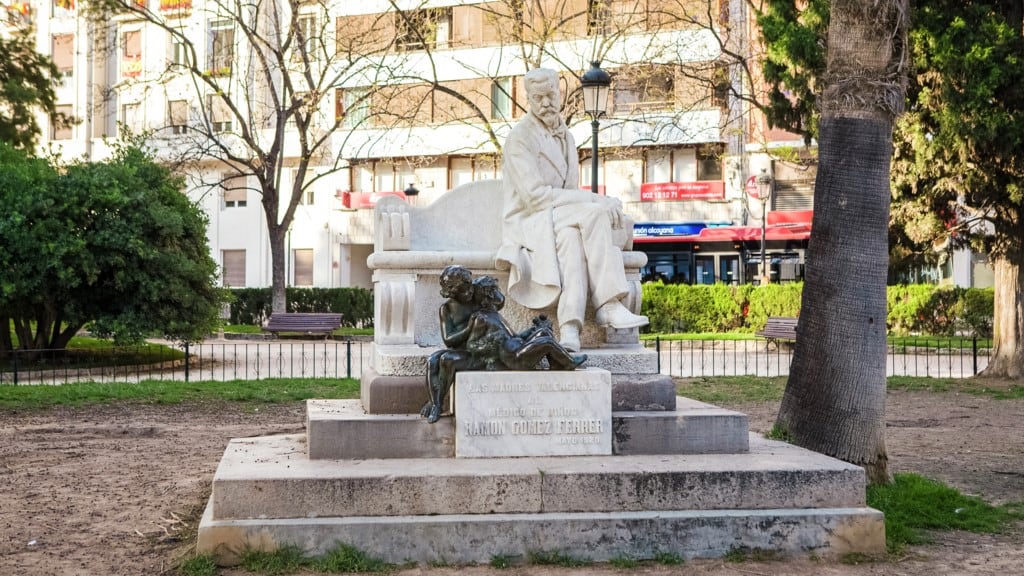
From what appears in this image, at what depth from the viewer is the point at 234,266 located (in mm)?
44938

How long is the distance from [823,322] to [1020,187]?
8.63 metres

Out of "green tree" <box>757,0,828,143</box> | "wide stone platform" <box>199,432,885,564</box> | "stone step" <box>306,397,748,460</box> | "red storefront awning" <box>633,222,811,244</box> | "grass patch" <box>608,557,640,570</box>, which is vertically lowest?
"grass patch" <box>608,557,640,570</box>

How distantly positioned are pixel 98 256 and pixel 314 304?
15901 mm

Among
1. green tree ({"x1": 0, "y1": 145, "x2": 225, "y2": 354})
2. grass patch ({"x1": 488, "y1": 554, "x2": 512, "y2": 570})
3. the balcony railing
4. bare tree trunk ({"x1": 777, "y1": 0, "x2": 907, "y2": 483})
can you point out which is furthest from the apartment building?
grass patch ({"x1": 488, "y1": 554, "x2": 512, "y2": 570})

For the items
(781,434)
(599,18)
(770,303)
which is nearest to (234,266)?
(599,18)

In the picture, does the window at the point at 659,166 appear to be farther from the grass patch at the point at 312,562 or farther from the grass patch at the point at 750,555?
the grass patch at the point at 312,562

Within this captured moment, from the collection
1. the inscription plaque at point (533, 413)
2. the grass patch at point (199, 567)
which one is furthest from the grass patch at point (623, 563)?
the grass patch at point (199, 567)

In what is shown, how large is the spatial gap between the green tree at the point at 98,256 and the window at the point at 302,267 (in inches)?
1000

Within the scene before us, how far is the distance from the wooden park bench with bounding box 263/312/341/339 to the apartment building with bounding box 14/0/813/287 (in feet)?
12.9

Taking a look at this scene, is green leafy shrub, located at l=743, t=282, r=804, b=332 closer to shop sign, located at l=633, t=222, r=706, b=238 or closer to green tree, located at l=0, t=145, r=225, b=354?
shop sign, located at l=633, t=222, r=706, b=238

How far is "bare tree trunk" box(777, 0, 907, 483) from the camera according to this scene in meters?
7.57

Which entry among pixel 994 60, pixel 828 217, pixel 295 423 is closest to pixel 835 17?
pixel 828 217

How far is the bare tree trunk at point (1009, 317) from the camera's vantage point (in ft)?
51.4

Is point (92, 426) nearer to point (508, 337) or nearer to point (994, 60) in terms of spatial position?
point (508, 337)
